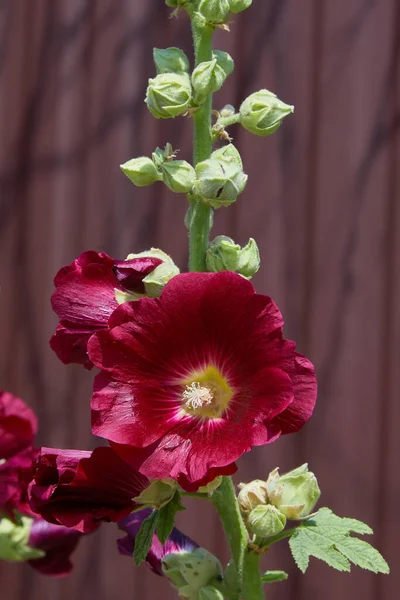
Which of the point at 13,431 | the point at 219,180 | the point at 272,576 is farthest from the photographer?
the point at 13,431

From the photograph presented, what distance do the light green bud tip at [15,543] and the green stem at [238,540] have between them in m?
0.27

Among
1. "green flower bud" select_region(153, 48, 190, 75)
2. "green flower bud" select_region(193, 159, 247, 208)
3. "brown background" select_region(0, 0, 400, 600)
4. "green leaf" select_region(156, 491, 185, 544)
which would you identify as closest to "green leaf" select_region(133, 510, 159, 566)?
"green leaf" select_region(156, 491, 185, 544)

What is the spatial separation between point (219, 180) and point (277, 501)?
9.9 inches

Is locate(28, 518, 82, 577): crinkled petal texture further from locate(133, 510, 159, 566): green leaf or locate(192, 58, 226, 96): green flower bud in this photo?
locate(192, 58, 226, 96): green flower bud

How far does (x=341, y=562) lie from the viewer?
0.60 m

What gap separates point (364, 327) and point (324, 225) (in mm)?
206

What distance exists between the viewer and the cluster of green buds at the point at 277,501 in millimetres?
624

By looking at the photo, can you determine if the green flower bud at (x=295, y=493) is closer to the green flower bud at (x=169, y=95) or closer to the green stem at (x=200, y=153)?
the green stem at (x=200, y=153)

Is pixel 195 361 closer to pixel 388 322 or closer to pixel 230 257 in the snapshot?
pixel 230 257

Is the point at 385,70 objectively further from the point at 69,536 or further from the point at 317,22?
the point at 69,536

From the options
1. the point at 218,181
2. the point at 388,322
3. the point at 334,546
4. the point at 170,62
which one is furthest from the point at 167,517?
the point at 388,322

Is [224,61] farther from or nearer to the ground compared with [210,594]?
farther from the ground

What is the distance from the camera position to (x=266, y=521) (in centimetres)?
62

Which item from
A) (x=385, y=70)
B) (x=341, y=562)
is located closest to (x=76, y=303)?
(x=341, y=562)
